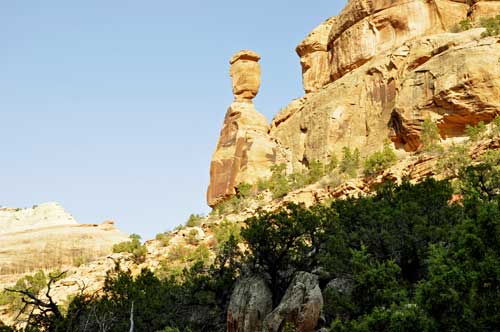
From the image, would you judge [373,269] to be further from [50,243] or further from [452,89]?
[50,243]

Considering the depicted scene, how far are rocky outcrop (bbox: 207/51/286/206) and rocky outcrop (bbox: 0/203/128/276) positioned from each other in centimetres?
1161

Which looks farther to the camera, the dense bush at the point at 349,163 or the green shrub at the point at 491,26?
the dense bush at the point at 349,163

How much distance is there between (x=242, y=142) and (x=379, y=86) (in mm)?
15902

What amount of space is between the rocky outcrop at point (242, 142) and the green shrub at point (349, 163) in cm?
1149

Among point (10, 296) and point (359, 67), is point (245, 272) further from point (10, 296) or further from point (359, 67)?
point (359, 67)

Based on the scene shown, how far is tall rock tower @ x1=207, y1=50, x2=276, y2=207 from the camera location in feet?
191

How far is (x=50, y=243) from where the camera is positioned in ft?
183

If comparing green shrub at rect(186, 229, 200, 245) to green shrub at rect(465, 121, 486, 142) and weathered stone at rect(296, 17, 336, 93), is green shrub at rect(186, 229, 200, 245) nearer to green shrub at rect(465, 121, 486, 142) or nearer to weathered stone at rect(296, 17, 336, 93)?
green shrub at rect(465, 121, 486, 142)

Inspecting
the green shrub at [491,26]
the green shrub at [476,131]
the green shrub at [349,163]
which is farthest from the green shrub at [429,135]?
the green shrub at [491,26]

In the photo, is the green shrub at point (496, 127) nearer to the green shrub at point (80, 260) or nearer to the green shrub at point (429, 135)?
Answer: the green shrub at point (429, 135)

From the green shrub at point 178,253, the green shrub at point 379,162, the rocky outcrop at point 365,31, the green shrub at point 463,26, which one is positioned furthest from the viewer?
the rocky outcrop at point 365,31

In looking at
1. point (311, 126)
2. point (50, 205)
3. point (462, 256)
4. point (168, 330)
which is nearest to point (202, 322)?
point (168, 330)

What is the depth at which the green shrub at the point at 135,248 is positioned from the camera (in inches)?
1839

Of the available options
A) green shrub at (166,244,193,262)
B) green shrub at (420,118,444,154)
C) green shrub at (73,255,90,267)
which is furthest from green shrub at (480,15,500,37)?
green shrub at (73,255,90,267)
